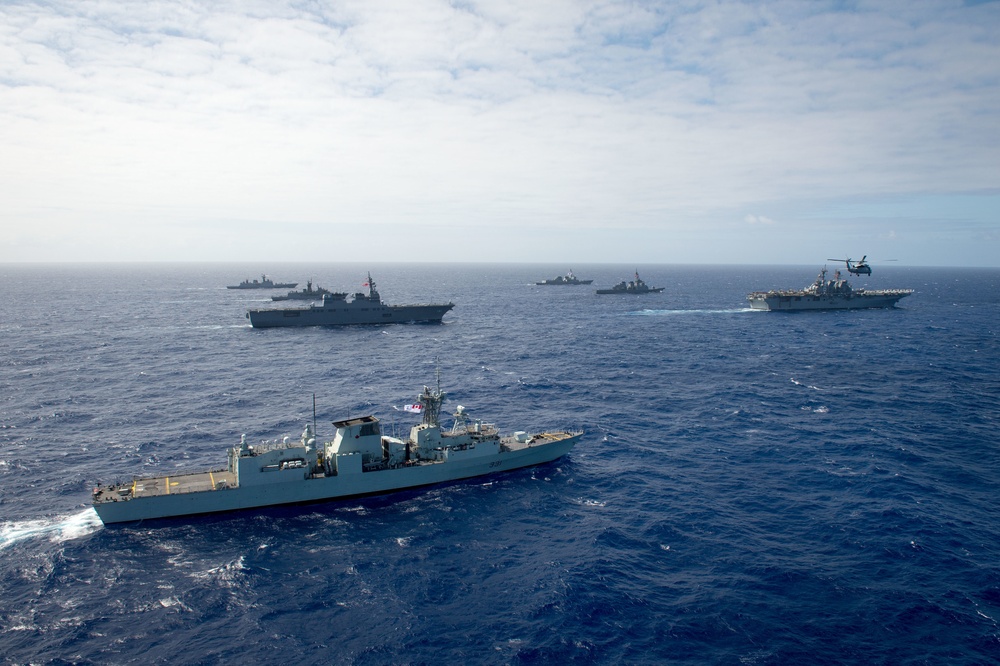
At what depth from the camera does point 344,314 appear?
445 ft

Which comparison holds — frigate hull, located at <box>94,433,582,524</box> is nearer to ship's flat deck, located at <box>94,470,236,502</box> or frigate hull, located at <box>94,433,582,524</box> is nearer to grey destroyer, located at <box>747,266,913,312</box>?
ship's flat deck, located at <box>94,470,236,502</box>

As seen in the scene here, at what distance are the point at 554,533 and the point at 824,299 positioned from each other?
152667mm

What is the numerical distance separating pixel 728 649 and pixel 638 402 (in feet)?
141

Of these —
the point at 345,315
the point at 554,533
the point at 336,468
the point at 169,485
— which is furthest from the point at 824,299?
the point at 169,485

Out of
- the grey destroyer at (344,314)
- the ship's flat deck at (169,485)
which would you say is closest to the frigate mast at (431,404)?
the ship's flat deck at (169,485)

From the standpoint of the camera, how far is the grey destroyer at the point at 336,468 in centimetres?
4078

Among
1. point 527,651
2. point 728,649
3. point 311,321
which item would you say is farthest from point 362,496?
point 311,321

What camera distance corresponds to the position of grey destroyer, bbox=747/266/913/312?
161 metres

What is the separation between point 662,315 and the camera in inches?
6083

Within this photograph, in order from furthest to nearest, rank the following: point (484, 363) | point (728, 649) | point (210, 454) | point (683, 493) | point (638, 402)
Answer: point (484, 363), point (638, 402), point (210, 454), point (683, 493), point (728, 649)

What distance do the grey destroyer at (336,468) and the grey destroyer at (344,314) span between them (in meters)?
89.3

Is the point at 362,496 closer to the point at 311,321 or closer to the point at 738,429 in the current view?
the point at 738,429

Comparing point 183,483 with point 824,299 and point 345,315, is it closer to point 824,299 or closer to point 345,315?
point 345,315

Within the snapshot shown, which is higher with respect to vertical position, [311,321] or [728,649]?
[311,321]
